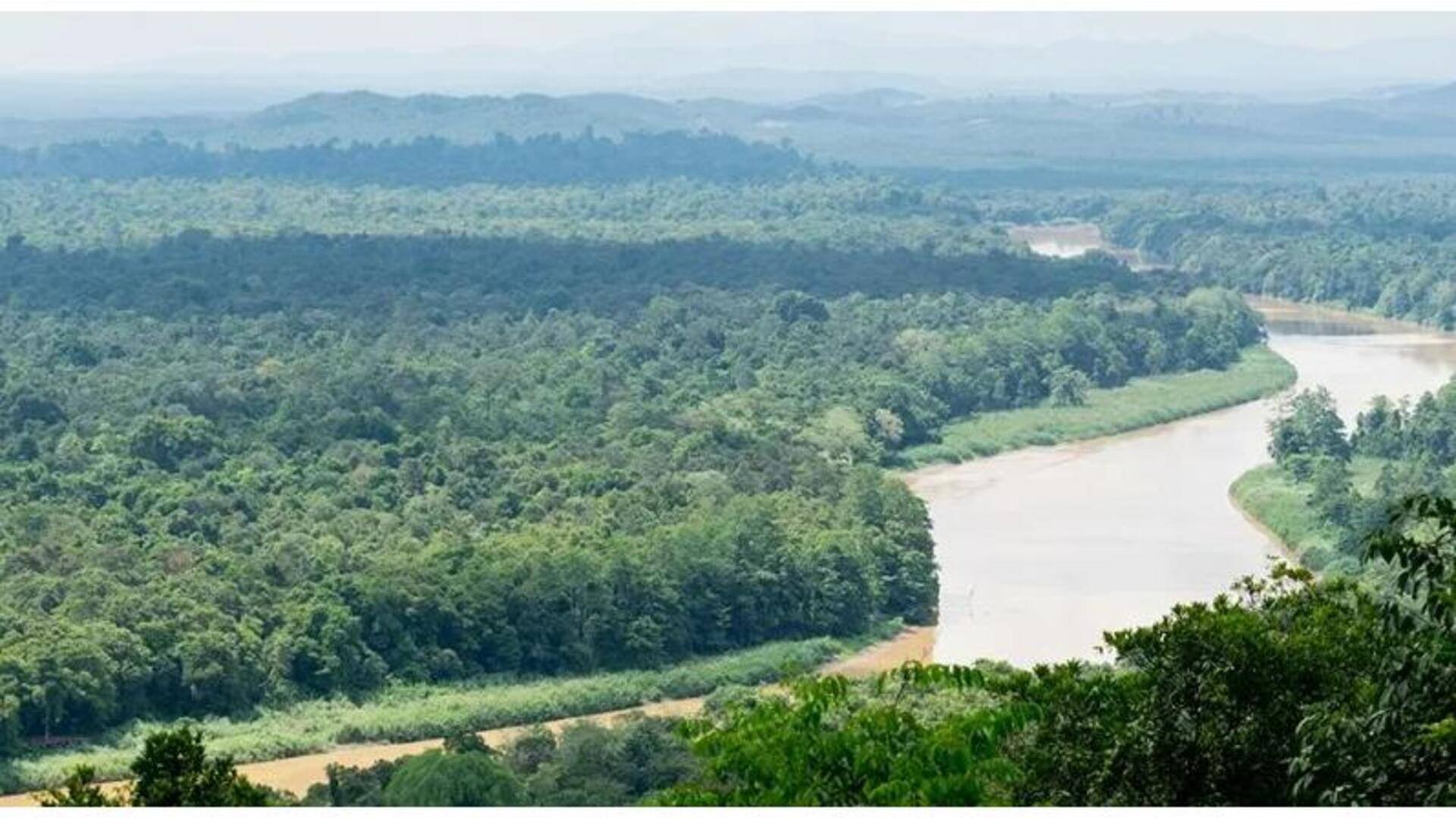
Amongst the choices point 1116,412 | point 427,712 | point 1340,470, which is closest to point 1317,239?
point 1116,412

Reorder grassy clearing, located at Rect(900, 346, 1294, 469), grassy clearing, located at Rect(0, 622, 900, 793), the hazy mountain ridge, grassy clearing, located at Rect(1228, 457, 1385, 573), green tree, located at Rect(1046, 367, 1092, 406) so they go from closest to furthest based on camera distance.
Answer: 1. grassy clearing, located at Rect(0, 622, 900, 793)
2. grassy clearing, located at Rect(1228, 457, 1385, 573)
3. grassy clearing, located at Rect(900, 346, 1294, 469)
4. green tree, located at Rect(1046, 367, 1092, 406)
5. the hazy mountain ridge

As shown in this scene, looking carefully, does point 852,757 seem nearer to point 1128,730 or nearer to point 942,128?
point 1128,730

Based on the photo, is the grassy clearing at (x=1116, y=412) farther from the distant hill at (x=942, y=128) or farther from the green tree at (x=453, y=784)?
the distant hill at (x=942, y=128)

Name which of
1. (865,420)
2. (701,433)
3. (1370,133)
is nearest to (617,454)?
(701,433)

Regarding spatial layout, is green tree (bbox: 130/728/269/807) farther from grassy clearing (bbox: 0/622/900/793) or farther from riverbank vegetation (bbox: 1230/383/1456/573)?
riverbank vegetation (bbox: 1230/383/1456/573)

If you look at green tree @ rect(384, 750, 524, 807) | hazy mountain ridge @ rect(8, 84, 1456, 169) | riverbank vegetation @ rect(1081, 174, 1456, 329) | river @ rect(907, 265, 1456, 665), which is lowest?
hazy mountain ridge @ rect(8, 84, 1456, 169)

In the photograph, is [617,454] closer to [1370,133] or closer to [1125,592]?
[1125,592]

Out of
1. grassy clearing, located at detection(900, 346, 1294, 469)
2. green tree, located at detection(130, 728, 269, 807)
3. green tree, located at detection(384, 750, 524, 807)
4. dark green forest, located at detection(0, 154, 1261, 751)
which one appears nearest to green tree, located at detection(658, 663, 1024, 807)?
green tree, located at detection(130, 728, 269, 807)
